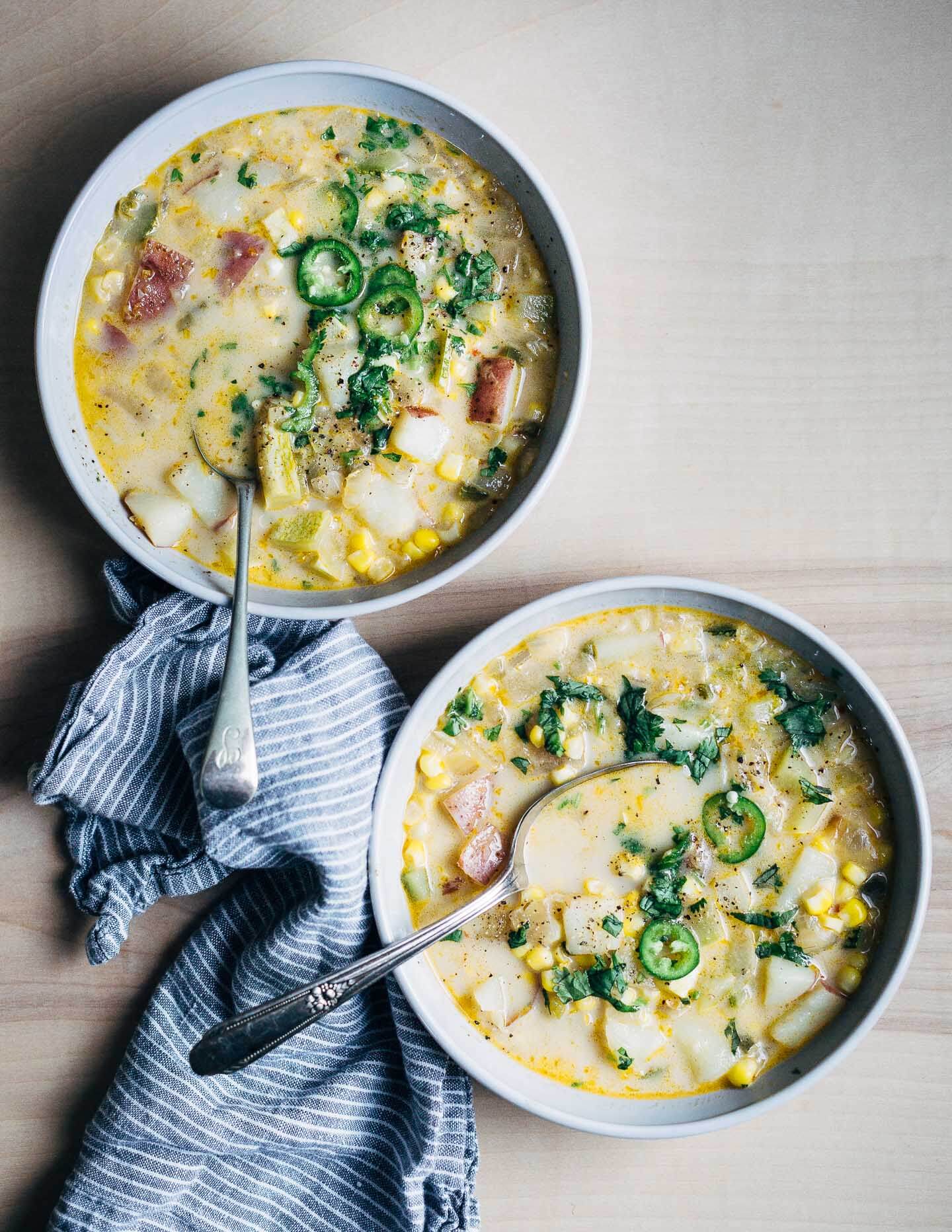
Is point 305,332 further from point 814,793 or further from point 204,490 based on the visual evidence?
point 814,793

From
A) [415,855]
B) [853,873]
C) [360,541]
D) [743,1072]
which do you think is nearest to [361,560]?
[360,541]

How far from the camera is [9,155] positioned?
8.54ft

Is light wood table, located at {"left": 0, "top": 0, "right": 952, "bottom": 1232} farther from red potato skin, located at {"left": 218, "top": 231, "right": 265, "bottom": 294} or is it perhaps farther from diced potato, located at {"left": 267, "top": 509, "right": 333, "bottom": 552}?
red potato skin, located at {"left": 218, "top": 231, "right": 265, "bottom": 294}

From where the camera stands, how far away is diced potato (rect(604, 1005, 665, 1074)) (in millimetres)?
2500

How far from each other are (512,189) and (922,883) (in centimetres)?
215

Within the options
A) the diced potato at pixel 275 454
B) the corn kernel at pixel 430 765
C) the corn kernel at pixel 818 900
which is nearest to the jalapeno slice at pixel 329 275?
the diced potato at pixel 275 454

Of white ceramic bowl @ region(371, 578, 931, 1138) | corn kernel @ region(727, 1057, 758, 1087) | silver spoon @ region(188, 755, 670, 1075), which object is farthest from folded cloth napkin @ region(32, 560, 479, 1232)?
corn kernel @ region(727, 1057, 758, 1087)

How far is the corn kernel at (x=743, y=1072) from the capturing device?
A: 2496 millimetres

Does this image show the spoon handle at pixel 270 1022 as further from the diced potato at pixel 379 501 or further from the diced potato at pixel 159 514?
the diced potato at pixel 159 514

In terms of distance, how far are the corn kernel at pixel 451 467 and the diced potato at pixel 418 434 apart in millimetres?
34

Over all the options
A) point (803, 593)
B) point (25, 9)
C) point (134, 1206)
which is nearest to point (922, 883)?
point (803, 593)

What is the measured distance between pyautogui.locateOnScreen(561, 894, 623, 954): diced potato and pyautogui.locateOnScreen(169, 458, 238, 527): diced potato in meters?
1.44

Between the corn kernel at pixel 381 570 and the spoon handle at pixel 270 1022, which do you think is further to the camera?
the corn kernel at pixel 381 570

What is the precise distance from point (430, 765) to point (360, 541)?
0.64 meters
